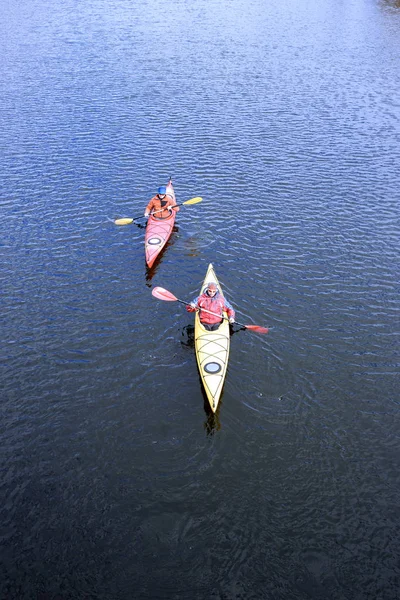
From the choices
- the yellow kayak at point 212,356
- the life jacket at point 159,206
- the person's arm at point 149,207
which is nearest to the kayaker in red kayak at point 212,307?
the yellow kayak at point 212,356

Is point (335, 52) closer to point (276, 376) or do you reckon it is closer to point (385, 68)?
point (385, 68)

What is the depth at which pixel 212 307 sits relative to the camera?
1003 inches

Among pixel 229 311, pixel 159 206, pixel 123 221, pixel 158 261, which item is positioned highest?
pixel 159 206

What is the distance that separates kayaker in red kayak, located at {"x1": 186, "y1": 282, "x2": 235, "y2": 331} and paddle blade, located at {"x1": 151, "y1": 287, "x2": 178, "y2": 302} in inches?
43.4

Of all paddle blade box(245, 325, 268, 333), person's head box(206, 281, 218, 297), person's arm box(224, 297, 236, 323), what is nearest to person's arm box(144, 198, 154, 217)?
person's head box(206, 281, 218, 297)

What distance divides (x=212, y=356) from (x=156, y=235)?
457 inches

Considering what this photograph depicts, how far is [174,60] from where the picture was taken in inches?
2638

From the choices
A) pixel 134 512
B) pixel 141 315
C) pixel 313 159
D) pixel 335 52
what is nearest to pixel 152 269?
pixel 141 315

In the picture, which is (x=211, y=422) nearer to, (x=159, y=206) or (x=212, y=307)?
(x=212, y=307)

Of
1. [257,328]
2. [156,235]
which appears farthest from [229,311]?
[156,235]

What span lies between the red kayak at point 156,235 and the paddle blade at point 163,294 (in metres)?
4.15

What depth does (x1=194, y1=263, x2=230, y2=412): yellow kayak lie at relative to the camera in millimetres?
22172

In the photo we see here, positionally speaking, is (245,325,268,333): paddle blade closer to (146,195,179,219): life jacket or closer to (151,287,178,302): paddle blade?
(151,287,178,302): paddle blade

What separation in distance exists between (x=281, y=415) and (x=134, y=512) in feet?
22.7
